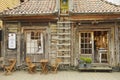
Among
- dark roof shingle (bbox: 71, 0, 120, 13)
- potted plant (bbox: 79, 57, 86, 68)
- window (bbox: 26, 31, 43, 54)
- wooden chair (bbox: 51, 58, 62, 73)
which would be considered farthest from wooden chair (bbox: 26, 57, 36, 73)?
dark roof shingle (bbox: 71, 0, 120, 13)

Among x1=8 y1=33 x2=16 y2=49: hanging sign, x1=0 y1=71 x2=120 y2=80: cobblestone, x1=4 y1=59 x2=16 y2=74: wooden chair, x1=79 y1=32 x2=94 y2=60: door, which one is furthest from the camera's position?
x1=79 y1=32 x2=94 y2=60: door

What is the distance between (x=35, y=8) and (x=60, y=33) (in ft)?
8.30

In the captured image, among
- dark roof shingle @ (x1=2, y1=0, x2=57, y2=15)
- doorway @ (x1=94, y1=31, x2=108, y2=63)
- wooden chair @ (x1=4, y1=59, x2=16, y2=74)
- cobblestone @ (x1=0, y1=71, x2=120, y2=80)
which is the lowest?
cobblestone @ (x1=0, y1=71, x2=120, y2=80)

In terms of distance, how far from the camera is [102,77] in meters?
11.5

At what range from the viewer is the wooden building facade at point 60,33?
13.4m

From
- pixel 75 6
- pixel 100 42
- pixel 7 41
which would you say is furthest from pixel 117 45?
pixel 7 41

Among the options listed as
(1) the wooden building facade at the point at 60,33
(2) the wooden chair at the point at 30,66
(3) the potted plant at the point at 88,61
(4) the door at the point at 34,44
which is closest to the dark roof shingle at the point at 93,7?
(1) the wooden building facade at the point at 60,33

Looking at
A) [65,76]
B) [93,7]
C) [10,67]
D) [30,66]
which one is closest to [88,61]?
[65,76]

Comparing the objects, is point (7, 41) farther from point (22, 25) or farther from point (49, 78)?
point (49, 78)

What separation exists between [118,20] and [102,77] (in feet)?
12.8

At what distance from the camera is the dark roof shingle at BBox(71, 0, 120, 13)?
516 inches

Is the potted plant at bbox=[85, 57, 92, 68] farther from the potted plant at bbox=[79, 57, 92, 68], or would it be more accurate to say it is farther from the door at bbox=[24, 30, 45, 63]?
the door at bbox=[24, 30, 45, 63]

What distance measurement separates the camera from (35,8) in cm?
1442

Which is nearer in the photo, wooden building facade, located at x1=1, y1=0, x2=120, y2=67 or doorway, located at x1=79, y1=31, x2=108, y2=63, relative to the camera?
wooden building facade, located at x1=1, y1=0, x2=120, y2=67
